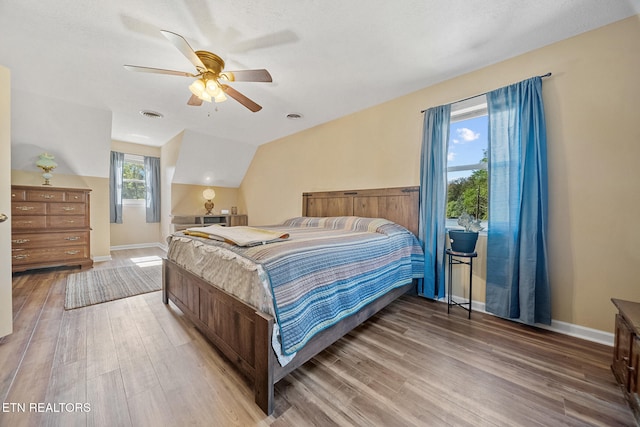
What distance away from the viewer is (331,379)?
1.48 metres

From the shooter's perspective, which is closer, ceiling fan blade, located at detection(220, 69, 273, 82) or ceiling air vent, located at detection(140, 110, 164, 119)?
ceiling fan blade, located at detection(220, 69, 273, 82)

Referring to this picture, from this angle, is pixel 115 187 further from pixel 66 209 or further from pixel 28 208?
pixel 28 208

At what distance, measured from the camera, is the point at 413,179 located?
2.93m

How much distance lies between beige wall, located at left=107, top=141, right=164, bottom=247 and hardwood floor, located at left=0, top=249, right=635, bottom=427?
380 centimetres

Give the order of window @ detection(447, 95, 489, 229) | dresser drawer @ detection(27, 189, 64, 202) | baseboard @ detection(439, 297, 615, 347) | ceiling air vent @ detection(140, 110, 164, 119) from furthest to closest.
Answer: ceiling air vent @ detection(140, 110, 164, 119), dresser drawer @ detection(27, 189, 64, 202), window @ detection(447, 95, 489, 229), baseboard @ detection(439, 297, 615, 347)

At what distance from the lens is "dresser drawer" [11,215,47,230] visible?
3400mm

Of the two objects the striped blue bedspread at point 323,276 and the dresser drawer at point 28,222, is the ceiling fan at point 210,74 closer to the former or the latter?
the striped blue bedspread at point 323,276

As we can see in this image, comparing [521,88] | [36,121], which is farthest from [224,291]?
[36,121]

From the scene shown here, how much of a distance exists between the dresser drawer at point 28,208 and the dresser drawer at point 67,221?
14 centimetres

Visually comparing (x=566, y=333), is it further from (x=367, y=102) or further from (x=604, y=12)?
(x=367, y=102)

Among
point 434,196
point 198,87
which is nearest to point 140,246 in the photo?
point 198,87

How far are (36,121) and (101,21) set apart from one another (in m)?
2.89

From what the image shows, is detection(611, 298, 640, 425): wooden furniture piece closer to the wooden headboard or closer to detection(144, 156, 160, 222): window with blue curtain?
the wooden headboard

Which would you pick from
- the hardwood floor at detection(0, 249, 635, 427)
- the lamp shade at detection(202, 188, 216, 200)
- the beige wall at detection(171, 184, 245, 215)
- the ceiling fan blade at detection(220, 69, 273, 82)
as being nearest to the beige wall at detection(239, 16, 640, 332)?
the hardwood floor at detection(0, 249, 635, 427)
